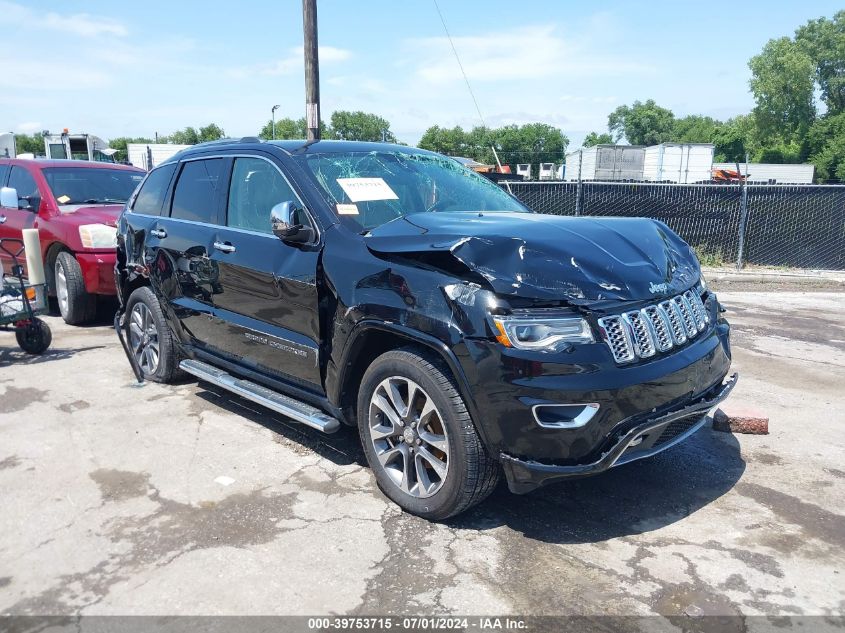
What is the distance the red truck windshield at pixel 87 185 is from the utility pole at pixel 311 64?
121 inches

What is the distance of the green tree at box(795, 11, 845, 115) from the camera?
72438 mm

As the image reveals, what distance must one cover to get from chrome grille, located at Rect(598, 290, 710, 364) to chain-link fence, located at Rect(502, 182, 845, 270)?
9794mm

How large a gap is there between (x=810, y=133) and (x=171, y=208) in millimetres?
78716

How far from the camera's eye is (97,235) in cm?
739

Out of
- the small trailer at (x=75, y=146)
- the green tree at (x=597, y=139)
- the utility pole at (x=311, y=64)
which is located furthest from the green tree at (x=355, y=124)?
the utility pole at (x=311, y=64)

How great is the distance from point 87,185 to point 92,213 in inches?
34.6

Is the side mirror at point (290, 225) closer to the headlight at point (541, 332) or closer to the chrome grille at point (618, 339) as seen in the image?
the headlight at point (541, 332)

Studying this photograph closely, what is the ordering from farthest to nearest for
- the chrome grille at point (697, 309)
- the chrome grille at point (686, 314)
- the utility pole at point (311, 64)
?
the utility pole at point (311, 64) < the chrome grille at point (697, 309) < the chrome grille at point (686, 314)

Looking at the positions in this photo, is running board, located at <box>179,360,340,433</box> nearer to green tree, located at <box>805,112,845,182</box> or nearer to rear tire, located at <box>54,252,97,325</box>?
rear tire, located at <box>54,252,97,325</box>

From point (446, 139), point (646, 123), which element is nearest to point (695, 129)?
point (646, 123)

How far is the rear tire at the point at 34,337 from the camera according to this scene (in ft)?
21.3

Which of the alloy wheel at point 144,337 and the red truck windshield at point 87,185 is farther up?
the red truck windshield at point 87,185

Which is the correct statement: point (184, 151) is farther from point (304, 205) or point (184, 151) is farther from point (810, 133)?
point (810, 133)

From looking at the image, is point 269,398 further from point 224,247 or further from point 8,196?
point 8,196
